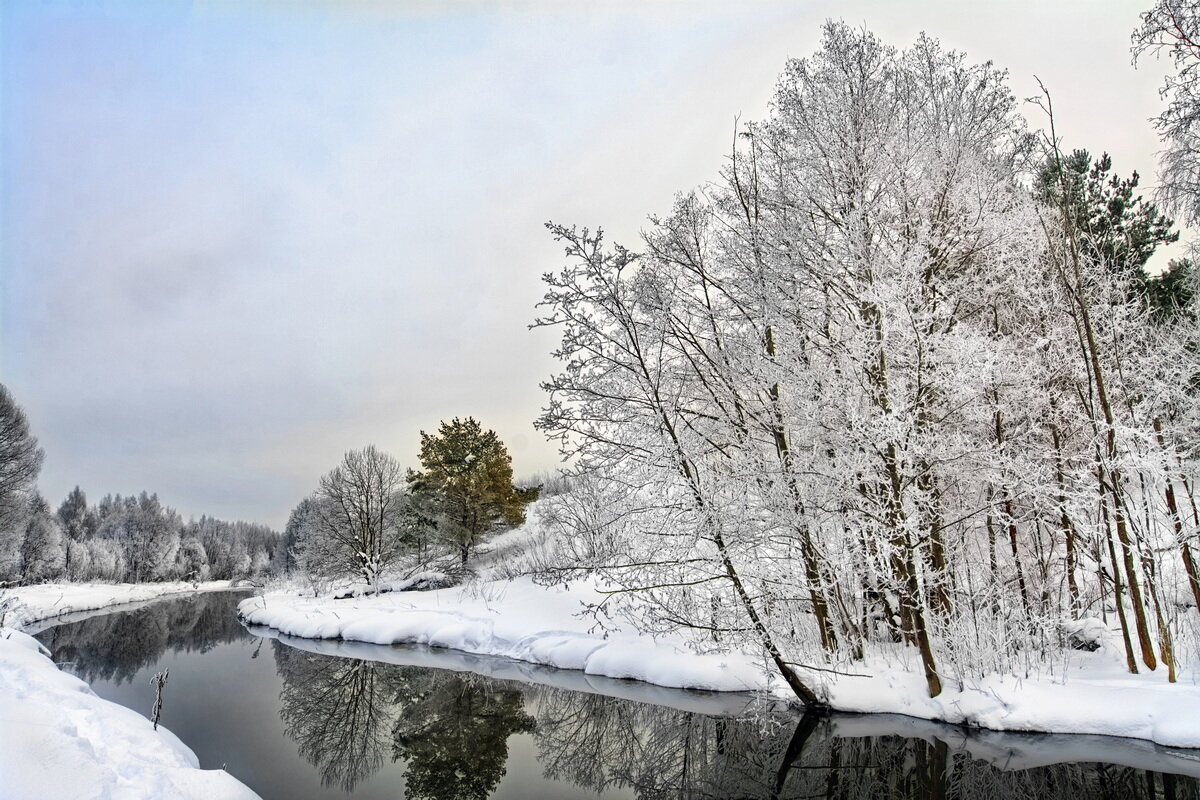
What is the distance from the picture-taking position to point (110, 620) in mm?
27453

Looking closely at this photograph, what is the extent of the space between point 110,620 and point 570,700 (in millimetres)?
26999

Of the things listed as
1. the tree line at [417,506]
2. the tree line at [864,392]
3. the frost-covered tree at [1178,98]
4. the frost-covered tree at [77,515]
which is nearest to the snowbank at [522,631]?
the tree line at [864,392]

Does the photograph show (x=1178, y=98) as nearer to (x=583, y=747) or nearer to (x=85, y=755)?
(x=583, y=747)

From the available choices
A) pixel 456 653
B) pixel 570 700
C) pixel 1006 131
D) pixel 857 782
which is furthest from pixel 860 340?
pixel 456 653

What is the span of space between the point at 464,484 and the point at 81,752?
24452mm

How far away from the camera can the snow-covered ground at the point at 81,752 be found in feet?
12.8

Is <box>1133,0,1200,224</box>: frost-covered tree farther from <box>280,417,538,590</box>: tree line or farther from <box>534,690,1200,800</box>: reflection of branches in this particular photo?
<box>280,417,538,590</box>: tree line

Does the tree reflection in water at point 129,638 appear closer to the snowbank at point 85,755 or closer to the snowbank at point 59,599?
the snowbank at point 59,599

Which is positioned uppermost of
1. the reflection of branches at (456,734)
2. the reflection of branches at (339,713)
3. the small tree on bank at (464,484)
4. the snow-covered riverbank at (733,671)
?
the small tree on bank at (464,484)

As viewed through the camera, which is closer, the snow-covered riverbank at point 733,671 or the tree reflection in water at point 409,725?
the snow-covered riverbank at point 733,671

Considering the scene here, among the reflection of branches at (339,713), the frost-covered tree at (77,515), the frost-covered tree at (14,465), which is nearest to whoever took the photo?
the reflection of branches at (339,713)

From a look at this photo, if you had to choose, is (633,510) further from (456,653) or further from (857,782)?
(456,653)

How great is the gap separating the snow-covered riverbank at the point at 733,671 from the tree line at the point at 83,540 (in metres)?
10.4

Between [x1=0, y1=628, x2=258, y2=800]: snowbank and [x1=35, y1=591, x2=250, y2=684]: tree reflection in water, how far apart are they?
351 inches
